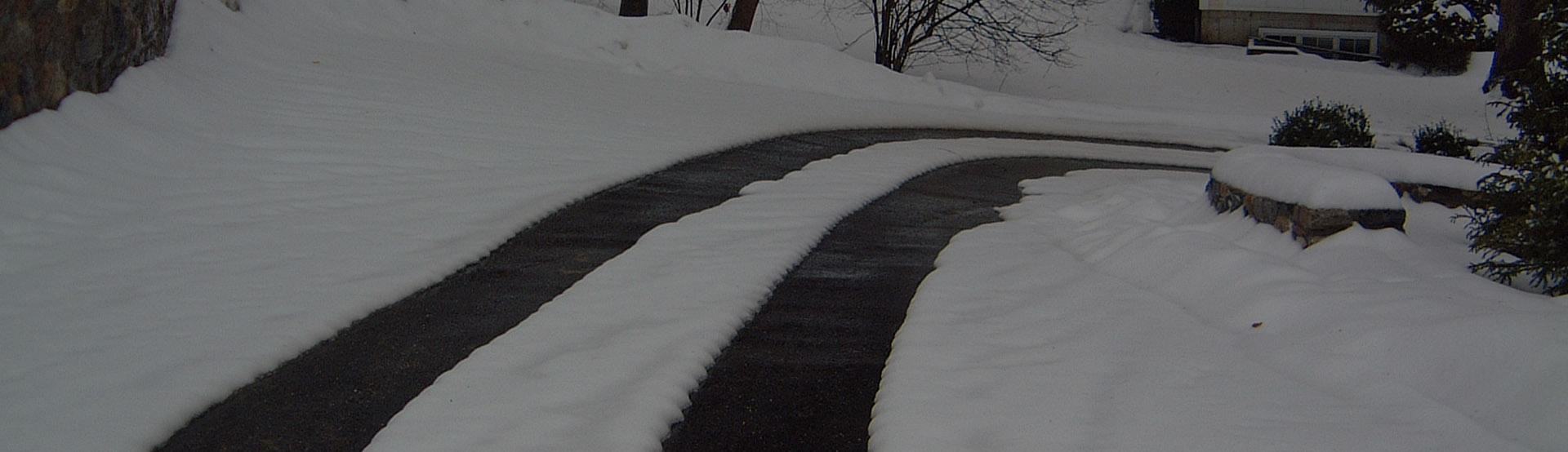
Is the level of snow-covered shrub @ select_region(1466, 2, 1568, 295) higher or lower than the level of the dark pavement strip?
higher

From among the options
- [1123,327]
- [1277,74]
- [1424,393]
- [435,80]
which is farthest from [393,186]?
[1277,74]

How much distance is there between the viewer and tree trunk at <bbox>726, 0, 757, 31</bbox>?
1783 centimetres

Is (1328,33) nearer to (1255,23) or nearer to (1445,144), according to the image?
(1255,23)

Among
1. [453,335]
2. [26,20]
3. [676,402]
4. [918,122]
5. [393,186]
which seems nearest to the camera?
[676,402]

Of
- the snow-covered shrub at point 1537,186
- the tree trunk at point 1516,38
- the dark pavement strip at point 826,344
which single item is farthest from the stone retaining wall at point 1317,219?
the tree trunk at point 1516,38

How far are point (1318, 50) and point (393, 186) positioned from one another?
2122cm

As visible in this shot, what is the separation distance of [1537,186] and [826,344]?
2981 millimetres

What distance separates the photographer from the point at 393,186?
25.2 ft

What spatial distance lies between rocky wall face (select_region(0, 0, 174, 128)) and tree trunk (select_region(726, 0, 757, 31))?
10.0 m

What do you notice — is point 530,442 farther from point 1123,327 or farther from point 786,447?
point 1123,327

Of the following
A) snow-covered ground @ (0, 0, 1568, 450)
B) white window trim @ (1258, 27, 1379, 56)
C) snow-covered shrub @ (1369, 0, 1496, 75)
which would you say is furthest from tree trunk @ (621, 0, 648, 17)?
white window trim @ (1258, 27, 1379, 56)

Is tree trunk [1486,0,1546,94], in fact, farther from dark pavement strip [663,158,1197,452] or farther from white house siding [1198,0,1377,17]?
dark pavement strip [663,158,1197,452]

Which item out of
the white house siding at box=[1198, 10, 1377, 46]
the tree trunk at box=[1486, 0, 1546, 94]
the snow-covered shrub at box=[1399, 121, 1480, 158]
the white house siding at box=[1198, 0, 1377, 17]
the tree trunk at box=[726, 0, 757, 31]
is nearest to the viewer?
the snow-covered shrub at box=[1399, 121, 1480, 158]

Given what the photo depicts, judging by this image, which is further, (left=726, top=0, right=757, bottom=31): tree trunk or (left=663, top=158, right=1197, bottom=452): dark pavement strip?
(left=726, top=0, right=757, bottom=31): tree trunk
